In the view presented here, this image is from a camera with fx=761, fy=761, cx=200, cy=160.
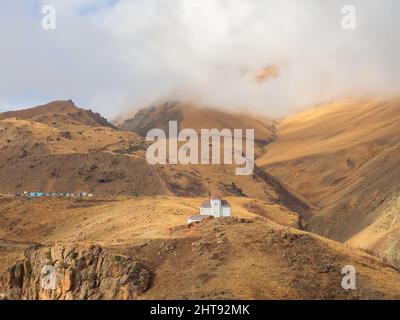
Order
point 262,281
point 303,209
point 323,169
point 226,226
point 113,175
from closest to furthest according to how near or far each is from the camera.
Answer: point 262,281 < point 226,226 < point 113,175 < point 303,209 < point 323,169

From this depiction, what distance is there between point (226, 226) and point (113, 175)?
54253 mm

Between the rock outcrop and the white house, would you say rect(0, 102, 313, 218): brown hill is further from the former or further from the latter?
the rock outcrop

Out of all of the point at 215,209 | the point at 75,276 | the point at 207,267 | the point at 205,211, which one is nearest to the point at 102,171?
the point at 205,211

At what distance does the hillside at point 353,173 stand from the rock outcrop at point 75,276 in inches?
1106

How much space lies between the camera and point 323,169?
156 metres

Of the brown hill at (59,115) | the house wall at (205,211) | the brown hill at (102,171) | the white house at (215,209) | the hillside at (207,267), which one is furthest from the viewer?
the brown hill at (59,115)

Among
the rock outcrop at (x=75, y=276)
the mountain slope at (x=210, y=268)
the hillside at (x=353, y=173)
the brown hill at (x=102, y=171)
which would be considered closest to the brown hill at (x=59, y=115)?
the brown hill at (x=102, y=171)

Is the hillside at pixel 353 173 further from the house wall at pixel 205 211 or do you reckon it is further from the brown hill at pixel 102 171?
the house wall at pixel 205 211

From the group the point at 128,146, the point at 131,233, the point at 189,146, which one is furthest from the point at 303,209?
the point at 131,233

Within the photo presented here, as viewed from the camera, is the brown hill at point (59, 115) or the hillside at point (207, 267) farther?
the brown hill at point (59, 115)

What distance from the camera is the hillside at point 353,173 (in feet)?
269

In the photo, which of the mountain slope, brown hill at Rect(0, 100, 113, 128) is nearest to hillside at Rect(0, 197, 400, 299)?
the mountain slope

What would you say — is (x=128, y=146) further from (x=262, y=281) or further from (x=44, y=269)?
(x=262, y=281)
